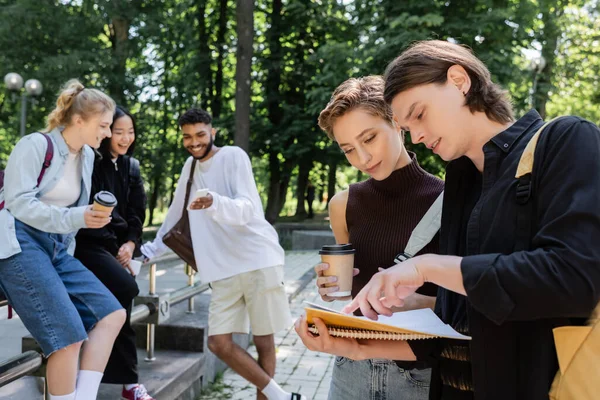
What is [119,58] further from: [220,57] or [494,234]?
[494,234]

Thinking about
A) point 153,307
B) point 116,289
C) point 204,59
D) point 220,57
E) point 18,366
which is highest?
point 220,57

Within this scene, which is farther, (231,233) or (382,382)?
(231,233)

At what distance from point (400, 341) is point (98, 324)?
185cm

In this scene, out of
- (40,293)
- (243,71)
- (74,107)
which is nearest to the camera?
(40,293)

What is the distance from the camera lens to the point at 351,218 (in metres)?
2.27

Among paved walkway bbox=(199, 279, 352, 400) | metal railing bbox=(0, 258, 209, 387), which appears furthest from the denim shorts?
paved walkway bbox=(199, 279, 352, 400)

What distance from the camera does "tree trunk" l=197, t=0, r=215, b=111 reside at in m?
16.8

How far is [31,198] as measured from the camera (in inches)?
109

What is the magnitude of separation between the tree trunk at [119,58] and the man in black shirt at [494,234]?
17.4m

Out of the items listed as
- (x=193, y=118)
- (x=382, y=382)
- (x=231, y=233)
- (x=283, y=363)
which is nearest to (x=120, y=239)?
(x=231, y=233)

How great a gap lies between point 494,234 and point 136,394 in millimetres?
2855

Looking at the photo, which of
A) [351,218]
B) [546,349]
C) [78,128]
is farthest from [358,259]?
[78,128]

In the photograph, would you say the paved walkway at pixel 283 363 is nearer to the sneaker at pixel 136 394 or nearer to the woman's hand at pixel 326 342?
the sneaker at pixel 136 394

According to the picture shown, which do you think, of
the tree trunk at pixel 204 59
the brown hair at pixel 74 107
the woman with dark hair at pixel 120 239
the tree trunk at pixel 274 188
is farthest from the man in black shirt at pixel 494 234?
the tree trunk at pixel 204 59
